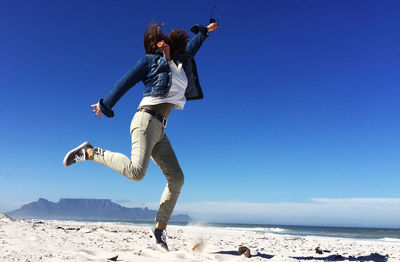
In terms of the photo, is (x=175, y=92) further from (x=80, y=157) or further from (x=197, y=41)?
(x=80, y=157)

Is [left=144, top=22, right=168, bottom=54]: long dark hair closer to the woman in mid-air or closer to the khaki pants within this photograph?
the woman in mid-air

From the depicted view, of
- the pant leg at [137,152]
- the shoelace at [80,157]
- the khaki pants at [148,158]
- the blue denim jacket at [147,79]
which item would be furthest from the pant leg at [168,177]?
the shoelace at [80,157]

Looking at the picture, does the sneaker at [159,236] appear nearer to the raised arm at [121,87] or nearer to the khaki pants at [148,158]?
the khaki pants at [148,158]

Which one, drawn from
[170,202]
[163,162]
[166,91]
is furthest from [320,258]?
[166,91]

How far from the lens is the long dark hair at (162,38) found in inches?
143

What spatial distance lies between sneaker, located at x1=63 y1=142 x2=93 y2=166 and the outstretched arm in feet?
5.67

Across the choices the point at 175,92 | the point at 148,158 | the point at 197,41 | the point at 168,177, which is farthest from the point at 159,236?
the point at 197,41

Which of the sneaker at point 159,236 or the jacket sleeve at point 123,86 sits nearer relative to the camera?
the jacket sleeve at point 123,86

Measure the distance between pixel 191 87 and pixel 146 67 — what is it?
0.65 metres

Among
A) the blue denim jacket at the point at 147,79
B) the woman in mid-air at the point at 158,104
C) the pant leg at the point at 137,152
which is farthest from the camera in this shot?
the blue denim jacket at the point at 147,79

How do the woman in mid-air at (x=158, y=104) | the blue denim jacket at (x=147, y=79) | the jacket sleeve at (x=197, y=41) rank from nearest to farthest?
the woman in mid-air at (x=158, y=104), the blue denim jacket at (x=147, y=79), the jacket sleeve at (x=197, y=41)

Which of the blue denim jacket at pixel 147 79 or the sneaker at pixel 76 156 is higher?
the blue denim jacket at pixel 147 79

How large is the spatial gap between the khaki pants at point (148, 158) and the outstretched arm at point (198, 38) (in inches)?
39.7

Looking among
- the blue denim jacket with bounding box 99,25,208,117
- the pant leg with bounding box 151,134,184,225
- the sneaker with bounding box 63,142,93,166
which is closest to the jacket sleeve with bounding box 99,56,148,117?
the blue denim jacket with bounding box 99,25,208,117
